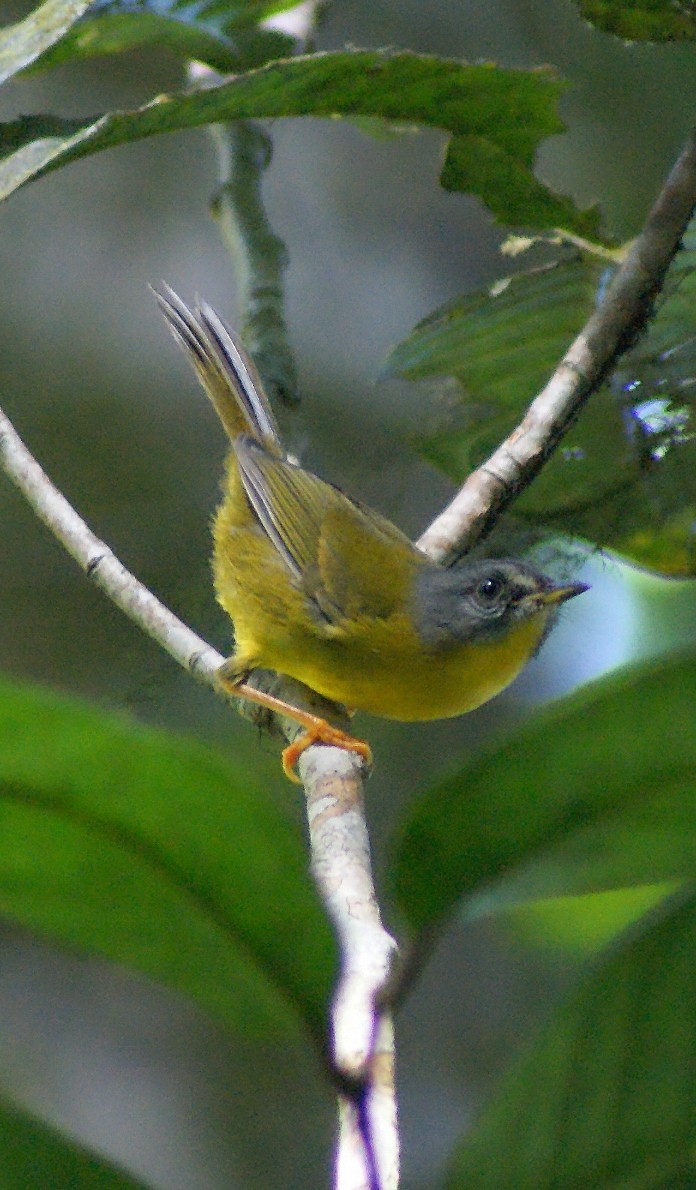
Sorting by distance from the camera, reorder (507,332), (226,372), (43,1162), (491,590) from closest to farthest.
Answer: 1. (43,1162)
2. (491,590)
3. (507,332)
4. (226,372)

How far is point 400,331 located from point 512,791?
387cm

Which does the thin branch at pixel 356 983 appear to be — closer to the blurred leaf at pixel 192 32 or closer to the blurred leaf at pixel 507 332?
the blurred leaf at pixel 507 332

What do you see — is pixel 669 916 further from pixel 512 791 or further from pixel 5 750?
pixel 5 750

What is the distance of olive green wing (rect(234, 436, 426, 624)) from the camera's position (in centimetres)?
275

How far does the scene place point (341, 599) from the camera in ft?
9.03

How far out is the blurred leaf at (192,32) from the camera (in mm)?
2982

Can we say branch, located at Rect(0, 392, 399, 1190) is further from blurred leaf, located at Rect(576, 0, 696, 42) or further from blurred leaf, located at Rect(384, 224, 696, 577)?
blurred leaf, located at Rect(576, 0, 696, 42)

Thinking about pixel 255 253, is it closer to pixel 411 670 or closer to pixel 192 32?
pixel 192 32

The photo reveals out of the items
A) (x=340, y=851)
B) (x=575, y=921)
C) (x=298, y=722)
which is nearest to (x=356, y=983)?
(x=340, y=851)

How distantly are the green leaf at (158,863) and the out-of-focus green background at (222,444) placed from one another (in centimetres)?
166

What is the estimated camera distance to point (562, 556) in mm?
2717

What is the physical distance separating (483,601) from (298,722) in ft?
1.55

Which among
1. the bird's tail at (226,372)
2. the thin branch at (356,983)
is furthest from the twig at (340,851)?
the bird's tail at (226,372)

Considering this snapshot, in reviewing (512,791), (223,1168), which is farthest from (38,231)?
(512,791)
